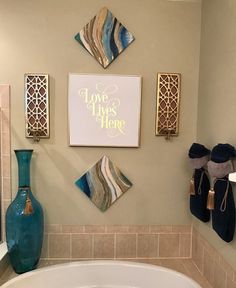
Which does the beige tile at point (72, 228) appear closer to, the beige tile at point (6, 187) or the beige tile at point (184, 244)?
the beige tile at point (6, 187)

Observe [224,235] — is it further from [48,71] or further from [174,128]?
[48,71]

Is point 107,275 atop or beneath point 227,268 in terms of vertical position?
beneath

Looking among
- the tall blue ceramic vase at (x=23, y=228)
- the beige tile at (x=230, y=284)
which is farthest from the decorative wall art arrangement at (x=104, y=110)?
the beige tile at (x=230, y=284)

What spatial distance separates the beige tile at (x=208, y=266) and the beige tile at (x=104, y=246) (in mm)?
623

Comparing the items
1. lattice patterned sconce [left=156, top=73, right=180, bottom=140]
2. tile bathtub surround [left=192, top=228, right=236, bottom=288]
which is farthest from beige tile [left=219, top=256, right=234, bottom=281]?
lattice patterned sconce [left=156, top=73, right=180, bottom=140]

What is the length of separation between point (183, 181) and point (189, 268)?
58 cm

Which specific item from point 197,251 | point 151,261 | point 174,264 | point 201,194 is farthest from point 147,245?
point 201,194

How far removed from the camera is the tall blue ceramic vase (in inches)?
65.4

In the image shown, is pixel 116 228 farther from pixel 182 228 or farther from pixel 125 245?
pixel 182 228

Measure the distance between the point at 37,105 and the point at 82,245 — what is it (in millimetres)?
1025

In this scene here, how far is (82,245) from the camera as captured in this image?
1897mm

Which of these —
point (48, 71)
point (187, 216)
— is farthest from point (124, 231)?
point (48, 71)

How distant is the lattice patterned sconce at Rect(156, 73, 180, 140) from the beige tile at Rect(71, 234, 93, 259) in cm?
89

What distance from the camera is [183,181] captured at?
1.93 meters
